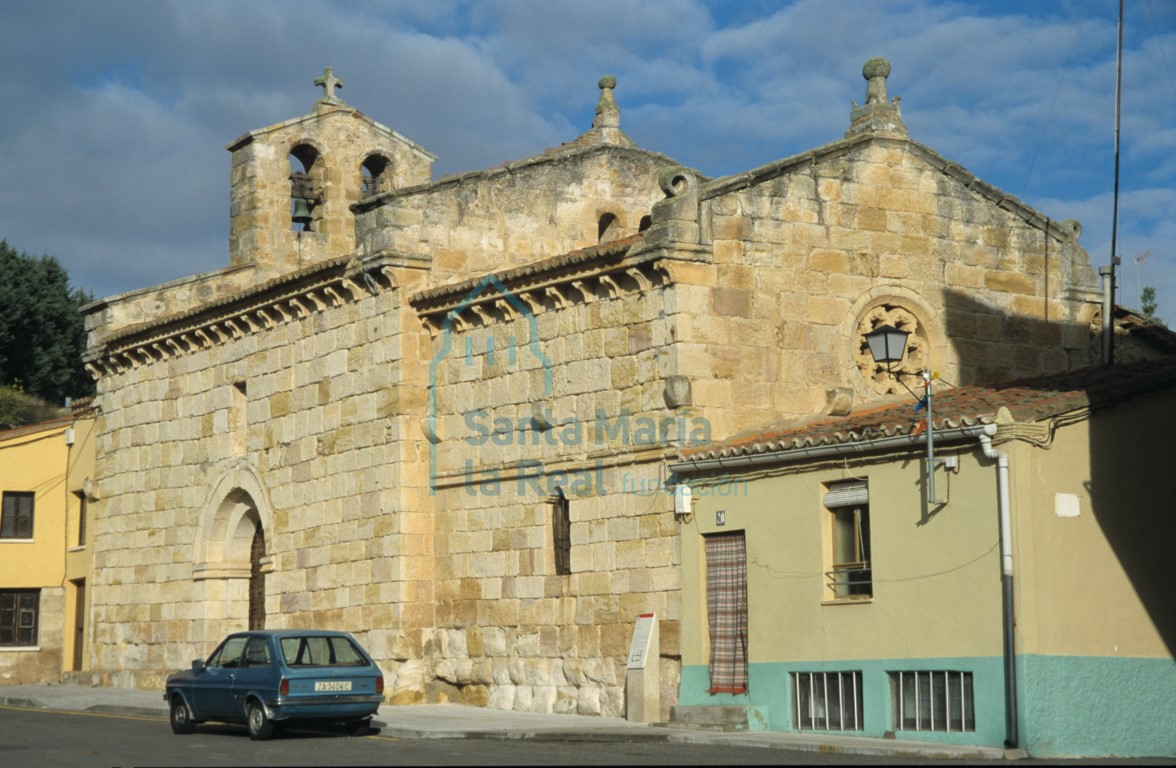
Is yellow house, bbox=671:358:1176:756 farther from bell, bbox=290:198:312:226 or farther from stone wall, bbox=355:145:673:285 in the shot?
bell, bbox=290:198:312:226

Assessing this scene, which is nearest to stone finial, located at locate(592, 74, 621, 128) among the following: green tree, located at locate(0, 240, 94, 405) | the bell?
the bell

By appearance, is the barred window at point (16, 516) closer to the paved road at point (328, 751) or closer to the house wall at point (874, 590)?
the paved road at point (328, 751)

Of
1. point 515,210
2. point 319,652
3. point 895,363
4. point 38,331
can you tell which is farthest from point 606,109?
point 38,331

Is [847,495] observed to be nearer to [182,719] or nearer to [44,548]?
[182,719]

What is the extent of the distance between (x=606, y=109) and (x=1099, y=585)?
42.3 feet

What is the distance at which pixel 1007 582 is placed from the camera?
1606cm

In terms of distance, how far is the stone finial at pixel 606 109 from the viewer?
26.8 meters

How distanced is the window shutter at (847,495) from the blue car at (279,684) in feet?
17.1

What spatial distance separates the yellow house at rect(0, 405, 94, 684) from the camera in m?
31.9

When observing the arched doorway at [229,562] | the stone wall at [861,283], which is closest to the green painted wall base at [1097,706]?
the stone wall at [861,283]

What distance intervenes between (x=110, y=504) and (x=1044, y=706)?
63.0 ft

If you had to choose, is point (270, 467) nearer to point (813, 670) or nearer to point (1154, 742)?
point (813, 670)

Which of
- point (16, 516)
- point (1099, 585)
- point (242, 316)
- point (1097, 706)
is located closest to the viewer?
point (1097, 706)

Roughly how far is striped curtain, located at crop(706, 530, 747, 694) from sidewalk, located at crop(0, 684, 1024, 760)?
942 mm
